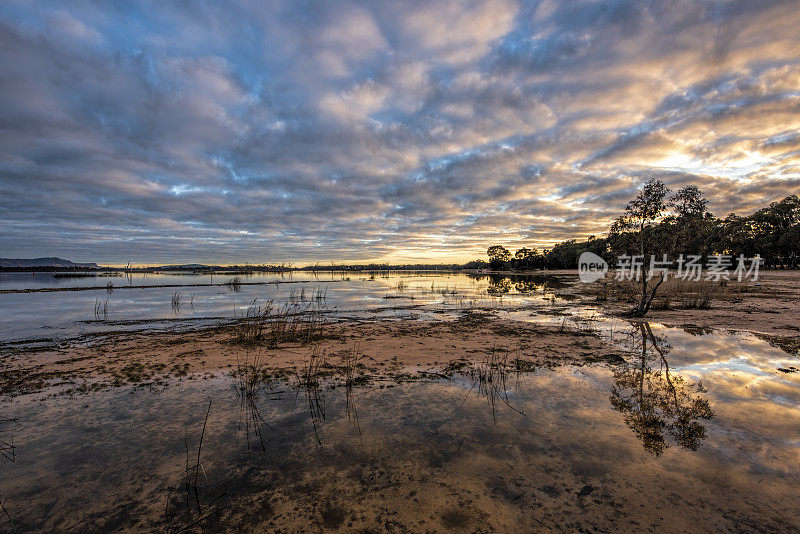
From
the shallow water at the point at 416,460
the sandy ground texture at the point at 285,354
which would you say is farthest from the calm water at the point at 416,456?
the sandy ground texture at the point at 285,354

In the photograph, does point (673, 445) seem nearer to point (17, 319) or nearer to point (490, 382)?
point (490, 382)

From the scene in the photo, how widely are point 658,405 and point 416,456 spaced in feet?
18.5

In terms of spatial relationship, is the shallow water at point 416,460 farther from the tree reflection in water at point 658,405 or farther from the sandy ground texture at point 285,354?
the sandy ground texture at point 285,354

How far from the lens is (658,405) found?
6828 mm

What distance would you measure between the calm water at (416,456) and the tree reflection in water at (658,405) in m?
0.04

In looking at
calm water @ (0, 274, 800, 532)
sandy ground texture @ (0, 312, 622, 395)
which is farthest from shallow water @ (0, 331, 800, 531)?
sandy ground texture @ (0, 312, 622, 395)

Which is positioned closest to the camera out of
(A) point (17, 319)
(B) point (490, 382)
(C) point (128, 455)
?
(C) point (128, 455)

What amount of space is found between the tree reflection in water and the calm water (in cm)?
4

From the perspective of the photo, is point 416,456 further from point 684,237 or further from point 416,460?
point 684,237

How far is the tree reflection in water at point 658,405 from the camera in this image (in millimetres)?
5531

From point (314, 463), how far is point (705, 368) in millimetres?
11390

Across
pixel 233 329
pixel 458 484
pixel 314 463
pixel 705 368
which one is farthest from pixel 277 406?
pixel 705 368

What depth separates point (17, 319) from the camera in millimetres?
19672

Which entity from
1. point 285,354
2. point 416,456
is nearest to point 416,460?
point 416,456
